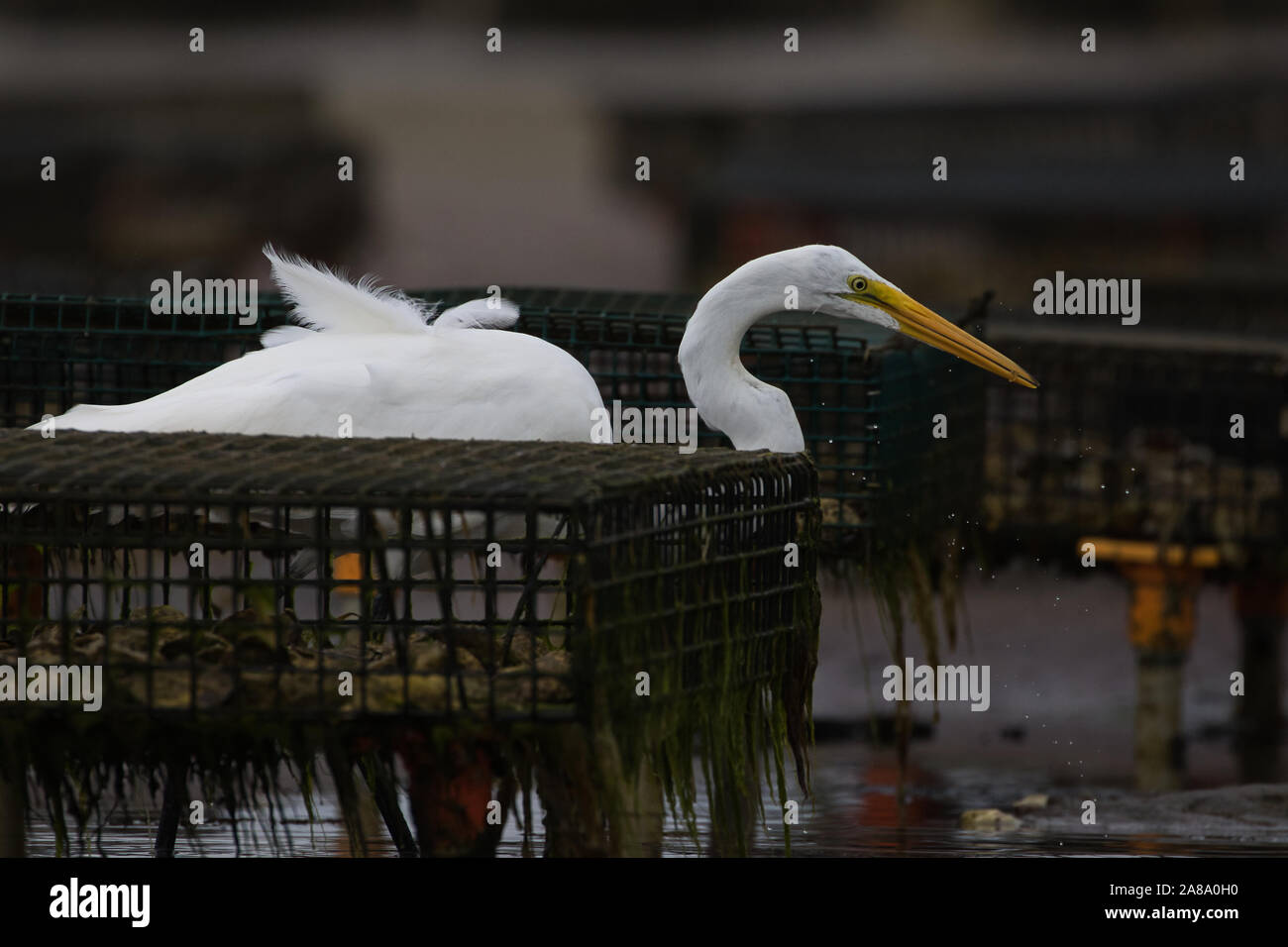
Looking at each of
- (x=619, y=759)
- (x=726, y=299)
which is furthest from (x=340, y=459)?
(x=726, y=299)

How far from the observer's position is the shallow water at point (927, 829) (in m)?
6.84

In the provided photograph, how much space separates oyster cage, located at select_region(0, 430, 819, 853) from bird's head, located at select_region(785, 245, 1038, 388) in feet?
4.74

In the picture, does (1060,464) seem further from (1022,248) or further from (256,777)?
(1022,248)

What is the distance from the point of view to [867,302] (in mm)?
6766

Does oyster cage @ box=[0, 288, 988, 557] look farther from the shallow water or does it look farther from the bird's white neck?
the shallow water

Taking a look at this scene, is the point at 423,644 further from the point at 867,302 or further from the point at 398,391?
the point at 867,302

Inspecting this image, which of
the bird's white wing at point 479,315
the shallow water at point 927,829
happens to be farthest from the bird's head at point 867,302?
the shallow water at point 927,829

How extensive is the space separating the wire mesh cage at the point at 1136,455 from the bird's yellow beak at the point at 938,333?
2618mm

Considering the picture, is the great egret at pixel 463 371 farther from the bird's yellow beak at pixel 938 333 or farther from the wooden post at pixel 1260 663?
the wooden post at pixel 1260 663

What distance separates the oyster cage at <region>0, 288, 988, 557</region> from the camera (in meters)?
7.76

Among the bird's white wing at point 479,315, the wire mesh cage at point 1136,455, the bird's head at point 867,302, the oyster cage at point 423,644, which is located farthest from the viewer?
the wire mesh cage at point 1136,455

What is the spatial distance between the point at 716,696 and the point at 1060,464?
5.01 metres
